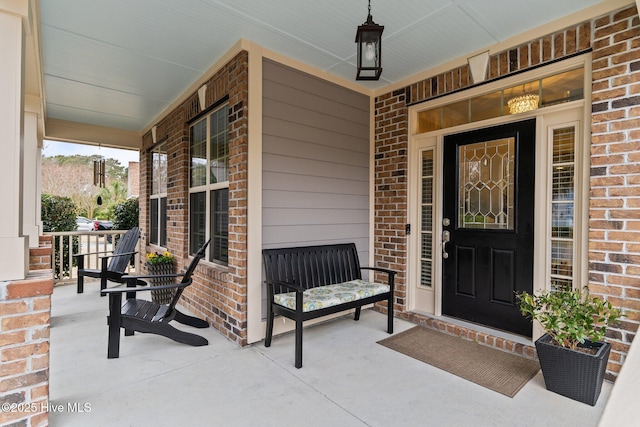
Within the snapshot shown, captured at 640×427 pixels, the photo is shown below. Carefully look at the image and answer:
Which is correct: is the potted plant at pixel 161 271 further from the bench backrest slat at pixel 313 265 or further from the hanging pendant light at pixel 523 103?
the hanging pendant light at pixel 523 103

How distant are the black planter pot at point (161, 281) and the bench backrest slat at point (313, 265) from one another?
1.69m

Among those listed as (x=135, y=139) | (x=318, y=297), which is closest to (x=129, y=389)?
(x=318, y=297)

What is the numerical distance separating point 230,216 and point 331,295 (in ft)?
4.05

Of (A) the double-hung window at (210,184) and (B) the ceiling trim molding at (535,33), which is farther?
(A) the double-hung window at (210,184)

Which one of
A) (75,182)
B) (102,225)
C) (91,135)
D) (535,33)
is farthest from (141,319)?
(75,182)

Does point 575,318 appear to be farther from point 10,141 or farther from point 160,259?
point 160,259

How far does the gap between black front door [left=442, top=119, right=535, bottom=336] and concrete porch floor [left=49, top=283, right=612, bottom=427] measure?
0.83 metres

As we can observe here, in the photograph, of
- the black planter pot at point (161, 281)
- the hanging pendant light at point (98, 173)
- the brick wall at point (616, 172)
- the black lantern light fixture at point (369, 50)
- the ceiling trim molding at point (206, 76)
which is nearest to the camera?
the black lantern light fixture at point (369, 50)

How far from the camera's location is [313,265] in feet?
11.0

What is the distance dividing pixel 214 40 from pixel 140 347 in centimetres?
284

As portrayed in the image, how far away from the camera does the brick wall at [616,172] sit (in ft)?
7.29

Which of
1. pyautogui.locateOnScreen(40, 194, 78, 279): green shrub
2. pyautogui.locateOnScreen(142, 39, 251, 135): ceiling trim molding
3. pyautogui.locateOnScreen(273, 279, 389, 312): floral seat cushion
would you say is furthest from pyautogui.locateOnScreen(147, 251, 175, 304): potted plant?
pyautogui.locateOnScreen(40, 194, 78, 279): green shrub

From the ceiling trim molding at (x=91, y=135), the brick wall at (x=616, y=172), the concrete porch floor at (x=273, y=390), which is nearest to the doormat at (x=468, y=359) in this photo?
the concrete porch floor at (x=273, y=390)

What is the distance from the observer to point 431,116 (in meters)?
3.62
